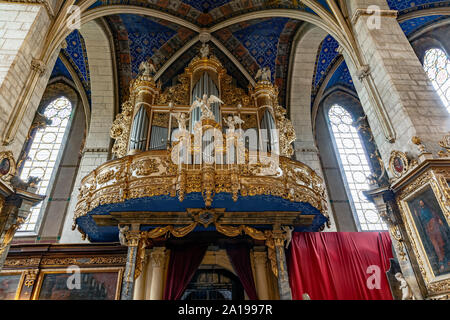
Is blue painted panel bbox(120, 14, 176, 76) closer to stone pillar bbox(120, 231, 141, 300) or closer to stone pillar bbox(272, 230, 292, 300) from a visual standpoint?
stone pillar bbox(120, 231, 141, 300)

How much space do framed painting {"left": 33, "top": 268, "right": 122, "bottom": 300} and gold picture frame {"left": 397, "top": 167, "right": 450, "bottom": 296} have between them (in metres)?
6.99

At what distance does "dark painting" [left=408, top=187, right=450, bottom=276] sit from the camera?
489 cm

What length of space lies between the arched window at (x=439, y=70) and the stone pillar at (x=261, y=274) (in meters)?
7.48

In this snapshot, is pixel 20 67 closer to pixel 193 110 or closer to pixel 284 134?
pixel 193 110

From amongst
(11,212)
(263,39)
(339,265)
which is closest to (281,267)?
(339,265)

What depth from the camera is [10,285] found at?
7719 mm

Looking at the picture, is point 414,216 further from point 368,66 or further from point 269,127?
point 269,127

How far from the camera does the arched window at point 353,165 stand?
10509mm

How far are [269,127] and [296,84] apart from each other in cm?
398

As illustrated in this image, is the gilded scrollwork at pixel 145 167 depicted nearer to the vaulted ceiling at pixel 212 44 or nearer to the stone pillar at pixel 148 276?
the stone pillar at pixel 148 276

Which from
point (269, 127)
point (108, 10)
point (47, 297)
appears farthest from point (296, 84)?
point (47, 297)

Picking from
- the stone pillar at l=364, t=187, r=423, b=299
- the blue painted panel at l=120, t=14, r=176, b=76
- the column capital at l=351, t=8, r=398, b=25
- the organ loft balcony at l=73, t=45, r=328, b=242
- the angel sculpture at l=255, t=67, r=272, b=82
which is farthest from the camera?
the blue painted panel at l=120, t=14, r=176, b=76

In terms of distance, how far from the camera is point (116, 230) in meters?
8.26

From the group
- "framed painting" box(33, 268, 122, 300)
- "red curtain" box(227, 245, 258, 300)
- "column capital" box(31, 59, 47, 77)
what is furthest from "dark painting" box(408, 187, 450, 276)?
"column capital" box(31, 59, 47, 77)
